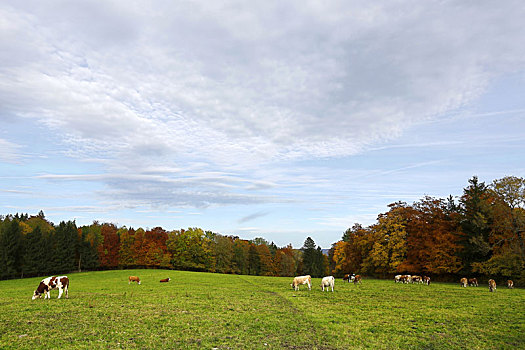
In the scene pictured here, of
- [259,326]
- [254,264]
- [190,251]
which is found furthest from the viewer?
[254,264]

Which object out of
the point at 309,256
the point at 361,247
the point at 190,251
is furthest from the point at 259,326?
the point at 309,256

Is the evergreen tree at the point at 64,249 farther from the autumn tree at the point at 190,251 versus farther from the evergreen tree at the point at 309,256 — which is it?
the evergreen tree at the point at 309,256

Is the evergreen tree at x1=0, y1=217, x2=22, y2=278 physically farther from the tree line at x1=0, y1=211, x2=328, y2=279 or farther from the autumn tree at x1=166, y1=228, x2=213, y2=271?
the autumn tree at x1=166, y1=228, x2=213, y2=271

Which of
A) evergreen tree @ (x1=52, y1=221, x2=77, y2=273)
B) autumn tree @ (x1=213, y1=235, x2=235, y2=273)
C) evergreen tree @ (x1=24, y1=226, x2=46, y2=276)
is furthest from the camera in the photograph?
autumn tree @ (x1=213, y1=235, x2=235, y2=273)

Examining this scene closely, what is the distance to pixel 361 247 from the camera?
62.7 m

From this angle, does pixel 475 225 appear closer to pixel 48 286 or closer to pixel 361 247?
pixel 361 247

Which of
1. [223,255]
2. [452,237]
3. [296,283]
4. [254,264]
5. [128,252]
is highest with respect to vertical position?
[452,237]

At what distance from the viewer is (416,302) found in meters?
22.0

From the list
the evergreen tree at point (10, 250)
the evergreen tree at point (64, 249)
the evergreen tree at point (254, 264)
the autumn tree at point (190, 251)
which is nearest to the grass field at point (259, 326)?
the evergreen tree at point (10, 250)

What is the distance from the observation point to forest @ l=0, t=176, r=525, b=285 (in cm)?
4116

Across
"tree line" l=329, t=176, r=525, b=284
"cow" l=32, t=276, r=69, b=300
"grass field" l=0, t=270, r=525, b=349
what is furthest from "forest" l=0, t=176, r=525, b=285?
"cow" l=32, t=276, r=69, b=300

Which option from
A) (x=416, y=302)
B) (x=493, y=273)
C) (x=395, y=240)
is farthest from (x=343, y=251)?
(x=416, y=302)

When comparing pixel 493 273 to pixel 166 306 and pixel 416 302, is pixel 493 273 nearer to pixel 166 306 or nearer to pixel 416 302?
pixel 416 302

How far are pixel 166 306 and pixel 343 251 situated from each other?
5910 centimetres
